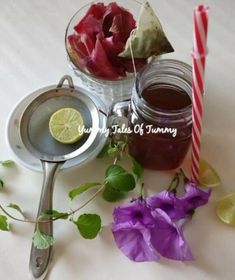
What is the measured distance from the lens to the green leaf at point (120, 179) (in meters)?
0.56

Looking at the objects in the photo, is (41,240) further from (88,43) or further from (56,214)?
(88,43)

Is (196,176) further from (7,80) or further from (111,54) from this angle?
(7,80)

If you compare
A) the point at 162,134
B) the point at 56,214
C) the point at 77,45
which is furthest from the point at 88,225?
the point at 77,45

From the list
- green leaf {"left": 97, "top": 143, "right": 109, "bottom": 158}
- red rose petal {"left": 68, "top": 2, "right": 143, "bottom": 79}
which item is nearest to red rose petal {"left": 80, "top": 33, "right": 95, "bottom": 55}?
red rose petal {"left": 68, "top": 2, "right": 143, "bottom": 79}

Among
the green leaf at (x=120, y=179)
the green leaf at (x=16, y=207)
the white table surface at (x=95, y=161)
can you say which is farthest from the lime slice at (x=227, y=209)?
the green leaf at (x=16, y=207)

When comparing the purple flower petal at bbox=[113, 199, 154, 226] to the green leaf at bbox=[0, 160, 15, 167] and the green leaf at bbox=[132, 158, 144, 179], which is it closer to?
the green leaf at bbox=[132, 158, 144, 179]

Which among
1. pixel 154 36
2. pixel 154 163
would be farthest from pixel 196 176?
pixel 154 36

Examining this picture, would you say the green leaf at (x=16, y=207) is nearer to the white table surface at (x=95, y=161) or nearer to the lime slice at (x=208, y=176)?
the white table surface at (x=95, y=161)

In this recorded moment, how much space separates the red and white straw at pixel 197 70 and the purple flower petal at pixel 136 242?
10 centimetres

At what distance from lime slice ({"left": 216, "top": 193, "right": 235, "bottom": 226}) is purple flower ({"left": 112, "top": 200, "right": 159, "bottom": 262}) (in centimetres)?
9

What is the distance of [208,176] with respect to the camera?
601 mm

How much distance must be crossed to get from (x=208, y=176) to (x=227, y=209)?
0.05 meters

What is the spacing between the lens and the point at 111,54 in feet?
2.00

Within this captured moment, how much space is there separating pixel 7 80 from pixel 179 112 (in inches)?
11.5
